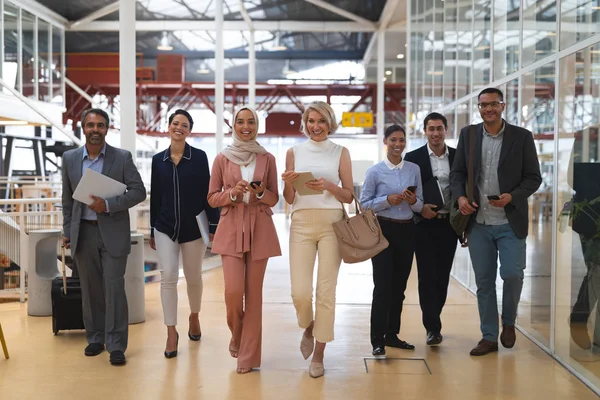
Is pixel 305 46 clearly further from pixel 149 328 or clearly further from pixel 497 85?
pixel 149 328

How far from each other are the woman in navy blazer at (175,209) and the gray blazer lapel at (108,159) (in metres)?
0.33

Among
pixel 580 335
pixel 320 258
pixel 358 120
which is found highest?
pixel 358 120

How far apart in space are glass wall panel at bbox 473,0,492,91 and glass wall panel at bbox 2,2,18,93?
14.8 m

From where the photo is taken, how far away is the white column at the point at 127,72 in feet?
26.7

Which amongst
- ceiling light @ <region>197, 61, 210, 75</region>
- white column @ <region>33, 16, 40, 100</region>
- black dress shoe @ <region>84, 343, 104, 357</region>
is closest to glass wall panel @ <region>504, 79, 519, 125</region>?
black dress shoe @ <region>84, 343, 104, 357</region>

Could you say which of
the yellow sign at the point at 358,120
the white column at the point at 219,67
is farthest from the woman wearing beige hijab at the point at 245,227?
the yellow sign at the point at 358,120

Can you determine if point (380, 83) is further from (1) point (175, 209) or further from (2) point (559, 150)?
(1) point (175, 209)

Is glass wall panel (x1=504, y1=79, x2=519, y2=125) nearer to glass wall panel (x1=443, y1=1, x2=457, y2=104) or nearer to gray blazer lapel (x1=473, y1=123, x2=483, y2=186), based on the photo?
gray blazer lapel (x1=473, y1=123, x2=483, y2=186)

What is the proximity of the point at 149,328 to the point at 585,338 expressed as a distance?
3.90 m

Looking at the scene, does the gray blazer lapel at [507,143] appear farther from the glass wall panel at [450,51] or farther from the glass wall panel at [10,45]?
the glass wall panel at [10,45]

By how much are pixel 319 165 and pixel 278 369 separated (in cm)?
160

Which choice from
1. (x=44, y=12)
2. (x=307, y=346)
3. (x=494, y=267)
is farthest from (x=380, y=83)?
(x=307, y=346)

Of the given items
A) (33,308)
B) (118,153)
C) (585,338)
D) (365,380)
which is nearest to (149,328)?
(33,308)

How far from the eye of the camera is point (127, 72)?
820 centimetres
